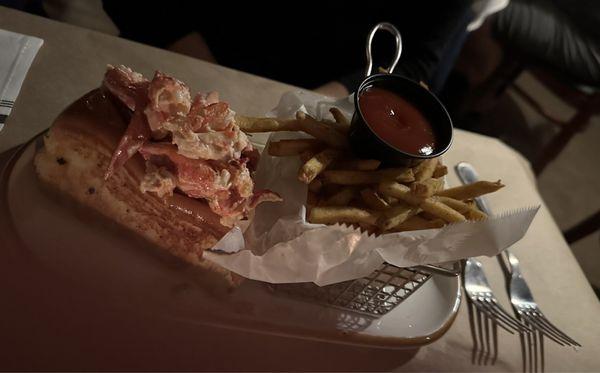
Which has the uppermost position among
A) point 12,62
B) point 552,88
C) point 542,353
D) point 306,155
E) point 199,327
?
point 306,155

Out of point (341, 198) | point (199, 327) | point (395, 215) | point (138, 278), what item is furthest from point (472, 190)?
point (138, 278)

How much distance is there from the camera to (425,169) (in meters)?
1.39

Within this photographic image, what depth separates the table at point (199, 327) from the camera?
1106mm

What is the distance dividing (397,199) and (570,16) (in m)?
3.74

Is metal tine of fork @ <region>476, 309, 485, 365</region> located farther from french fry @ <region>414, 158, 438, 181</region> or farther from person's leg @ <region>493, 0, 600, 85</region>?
person's leg @ <region>493, 0, 600, 85</region>

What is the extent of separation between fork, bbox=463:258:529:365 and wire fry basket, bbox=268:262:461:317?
1.01 feet

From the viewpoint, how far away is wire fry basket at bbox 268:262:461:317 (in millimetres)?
1251

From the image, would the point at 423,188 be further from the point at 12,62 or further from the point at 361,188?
the point at 12,62

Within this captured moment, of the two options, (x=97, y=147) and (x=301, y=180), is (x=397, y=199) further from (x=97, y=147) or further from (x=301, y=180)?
(x=97, y=147)

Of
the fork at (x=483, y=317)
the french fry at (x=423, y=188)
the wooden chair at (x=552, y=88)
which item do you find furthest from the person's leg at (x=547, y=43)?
the french fry at (x=423, y=188)

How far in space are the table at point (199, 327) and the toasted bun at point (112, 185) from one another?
0.21 m

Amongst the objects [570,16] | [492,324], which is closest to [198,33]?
[492,324]

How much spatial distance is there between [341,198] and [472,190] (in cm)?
40

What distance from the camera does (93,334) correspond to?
3.70 ft
